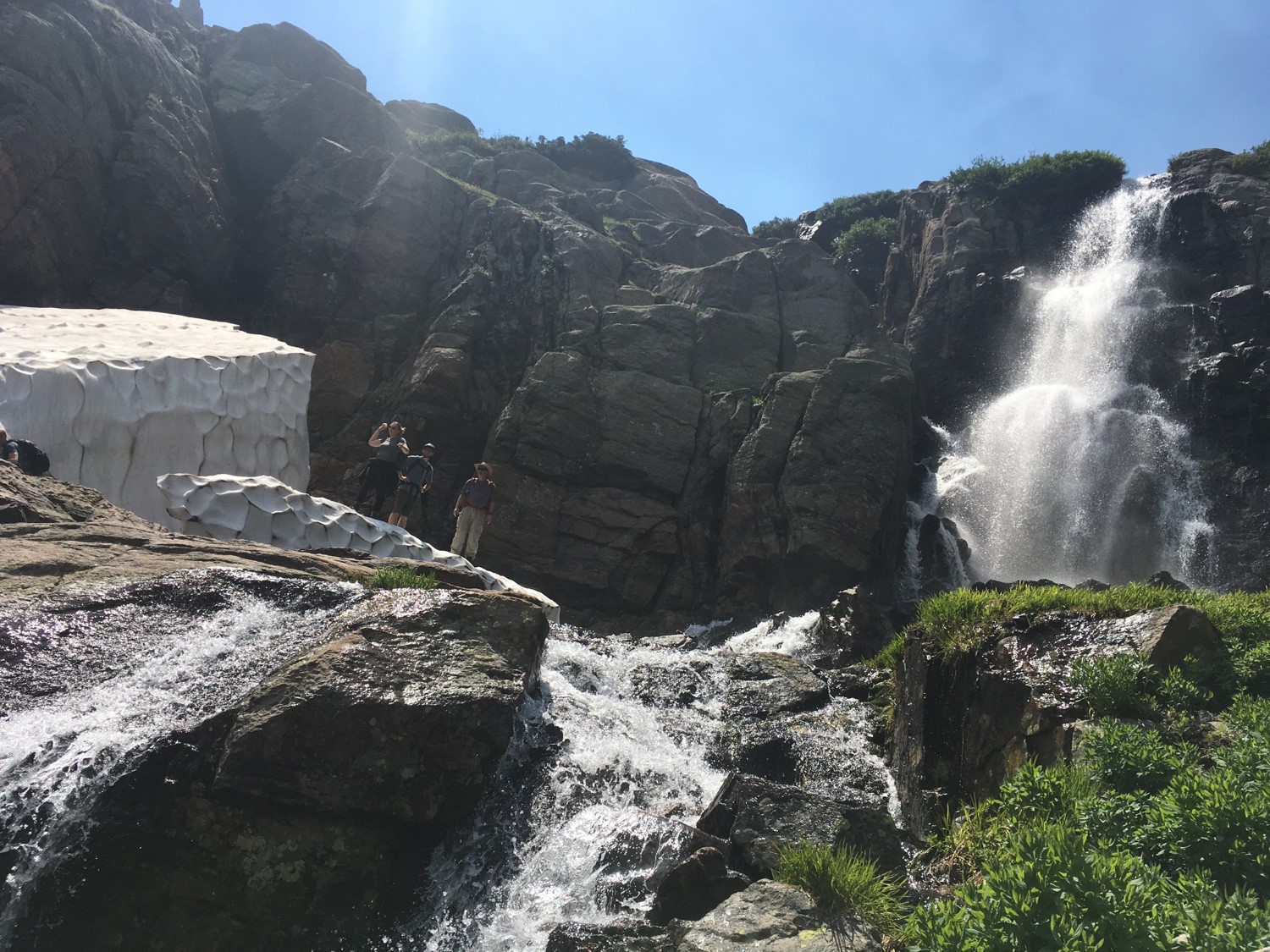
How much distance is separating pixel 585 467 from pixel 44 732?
20388mm

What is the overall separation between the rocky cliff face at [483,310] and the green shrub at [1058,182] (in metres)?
10.6

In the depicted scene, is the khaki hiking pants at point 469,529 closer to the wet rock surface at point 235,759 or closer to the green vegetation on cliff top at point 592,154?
the wet rock surface at point 235,759

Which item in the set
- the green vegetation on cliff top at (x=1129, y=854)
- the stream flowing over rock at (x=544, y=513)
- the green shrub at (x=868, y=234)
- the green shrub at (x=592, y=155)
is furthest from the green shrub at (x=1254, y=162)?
the green vegetation on cliff top at (x=1129, y=854)

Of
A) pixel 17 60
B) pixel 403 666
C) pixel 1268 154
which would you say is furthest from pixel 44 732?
pixel 1268 154

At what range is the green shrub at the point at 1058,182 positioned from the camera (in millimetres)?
40031

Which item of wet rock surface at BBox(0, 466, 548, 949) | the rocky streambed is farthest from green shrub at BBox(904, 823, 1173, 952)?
wet rock surface at BBox(0, 466, 548, 949)

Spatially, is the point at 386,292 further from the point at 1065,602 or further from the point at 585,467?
the point at 1065,602

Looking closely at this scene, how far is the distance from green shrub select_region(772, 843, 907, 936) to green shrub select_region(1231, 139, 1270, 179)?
134 ft

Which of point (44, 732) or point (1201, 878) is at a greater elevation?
point (1201, 878)

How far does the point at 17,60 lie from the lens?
95.0 ft

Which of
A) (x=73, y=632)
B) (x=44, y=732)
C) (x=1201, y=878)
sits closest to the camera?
(x=1201, y=878)

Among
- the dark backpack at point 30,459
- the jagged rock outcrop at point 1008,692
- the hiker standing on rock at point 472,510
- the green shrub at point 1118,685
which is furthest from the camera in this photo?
the hiker standing on rock at point 472,510

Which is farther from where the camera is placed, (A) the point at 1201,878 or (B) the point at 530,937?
(B) the point at 530,937

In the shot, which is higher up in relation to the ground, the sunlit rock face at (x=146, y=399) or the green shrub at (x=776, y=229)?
the green shrub at (x=776, y=229)
